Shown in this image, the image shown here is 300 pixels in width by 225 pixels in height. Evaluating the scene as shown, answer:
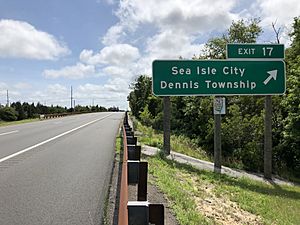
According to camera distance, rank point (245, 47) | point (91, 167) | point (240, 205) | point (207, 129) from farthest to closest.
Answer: point (207, 129) < point (245, 47) < point (91, 167) < point (240, 205)

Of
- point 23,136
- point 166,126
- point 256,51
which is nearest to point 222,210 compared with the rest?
point 256,51

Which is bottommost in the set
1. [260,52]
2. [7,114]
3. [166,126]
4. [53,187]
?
[53,187]

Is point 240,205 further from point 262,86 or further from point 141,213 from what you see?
point 262,86

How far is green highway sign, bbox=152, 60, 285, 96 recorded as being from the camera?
14.0 meters

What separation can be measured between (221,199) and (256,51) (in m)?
6.98

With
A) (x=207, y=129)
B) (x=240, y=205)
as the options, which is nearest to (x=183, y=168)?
(x=240, y=205)

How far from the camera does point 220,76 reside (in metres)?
14.0

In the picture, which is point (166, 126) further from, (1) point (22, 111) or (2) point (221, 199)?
(1) point (22, 111)

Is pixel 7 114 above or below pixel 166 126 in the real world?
below

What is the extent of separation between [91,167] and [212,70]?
5983 mm

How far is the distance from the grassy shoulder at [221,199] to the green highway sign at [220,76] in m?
3.02

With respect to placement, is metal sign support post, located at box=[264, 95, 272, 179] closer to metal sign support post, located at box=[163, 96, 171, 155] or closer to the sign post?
the sign post

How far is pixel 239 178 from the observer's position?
13117mm

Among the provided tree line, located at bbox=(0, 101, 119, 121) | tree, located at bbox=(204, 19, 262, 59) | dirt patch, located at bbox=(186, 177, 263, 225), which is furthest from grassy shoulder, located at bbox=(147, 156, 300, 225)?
tree line, located at bbox=(0, 101, 119, 121)
